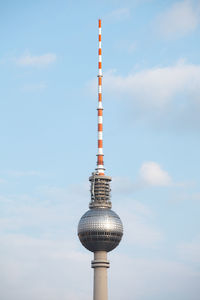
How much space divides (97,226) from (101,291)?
15.4m

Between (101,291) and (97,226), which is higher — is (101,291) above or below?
below

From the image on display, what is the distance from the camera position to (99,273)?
200 m

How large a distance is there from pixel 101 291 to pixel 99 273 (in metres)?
4.43

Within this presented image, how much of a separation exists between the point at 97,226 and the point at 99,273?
11.2 m

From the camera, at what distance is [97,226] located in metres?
200
